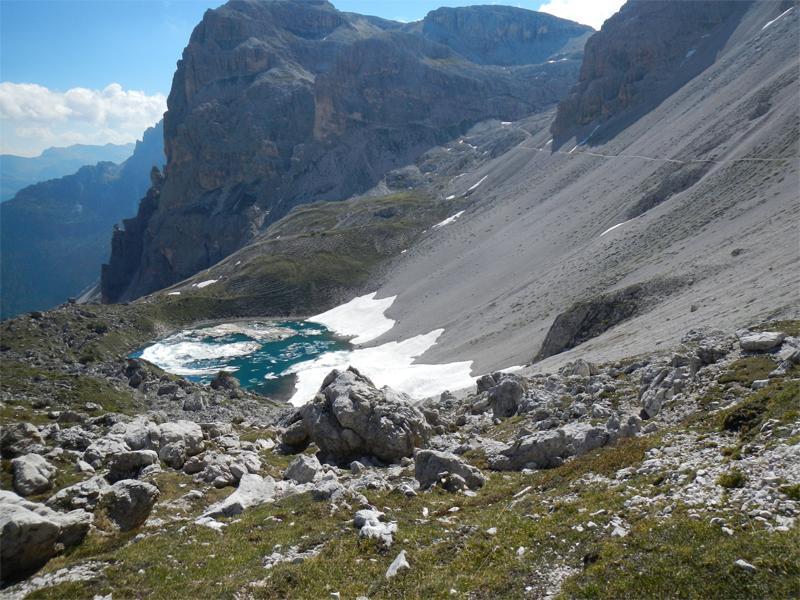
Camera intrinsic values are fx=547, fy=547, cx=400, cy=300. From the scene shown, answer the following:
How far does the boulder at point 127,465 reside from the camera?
21500 mm

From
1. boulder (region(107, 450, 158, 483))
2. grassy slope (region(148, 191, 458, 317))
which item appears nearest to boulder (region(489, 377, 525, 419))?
boulder (region(107, 450, 158, 483))

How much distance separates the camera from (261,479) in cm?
2119

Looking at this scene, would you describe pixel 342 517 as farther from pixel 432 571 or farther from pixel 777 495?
pixel 777 495

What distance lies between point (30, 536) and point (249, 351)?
95.4m

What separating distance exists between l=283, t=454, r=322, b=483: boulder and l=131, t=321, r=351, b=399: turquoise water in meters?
58.7

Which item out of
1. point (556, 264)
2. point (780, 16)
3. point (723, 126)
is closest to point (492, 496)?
point (556, 264)

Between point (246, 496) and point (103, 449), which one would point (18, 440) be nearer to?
point (103, 449)

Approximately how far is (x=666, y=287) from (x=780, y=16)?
106490 mm

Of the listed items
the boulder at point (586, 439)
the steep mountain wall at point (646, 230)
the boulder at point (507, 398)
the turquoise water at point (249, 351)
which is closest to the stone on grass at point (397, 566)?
the boulder at point (586, 439)

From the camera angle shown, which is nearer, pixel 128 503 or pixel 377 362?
pixel 128 503

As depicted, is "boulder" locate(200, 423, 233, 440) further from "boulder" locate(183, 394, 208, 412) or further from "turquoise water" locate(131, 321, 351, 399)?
"turquoise water" locate(131, 321, 351, 399)

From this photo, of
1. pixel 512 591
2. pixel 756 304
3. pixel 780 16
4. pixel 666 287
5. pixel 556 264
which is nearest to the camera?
pixel 512 591

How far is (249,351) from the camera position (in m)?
108

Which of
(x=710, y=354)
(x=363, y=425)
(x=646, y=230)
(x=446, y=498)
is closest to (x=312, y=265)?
(x=646, y=230)
